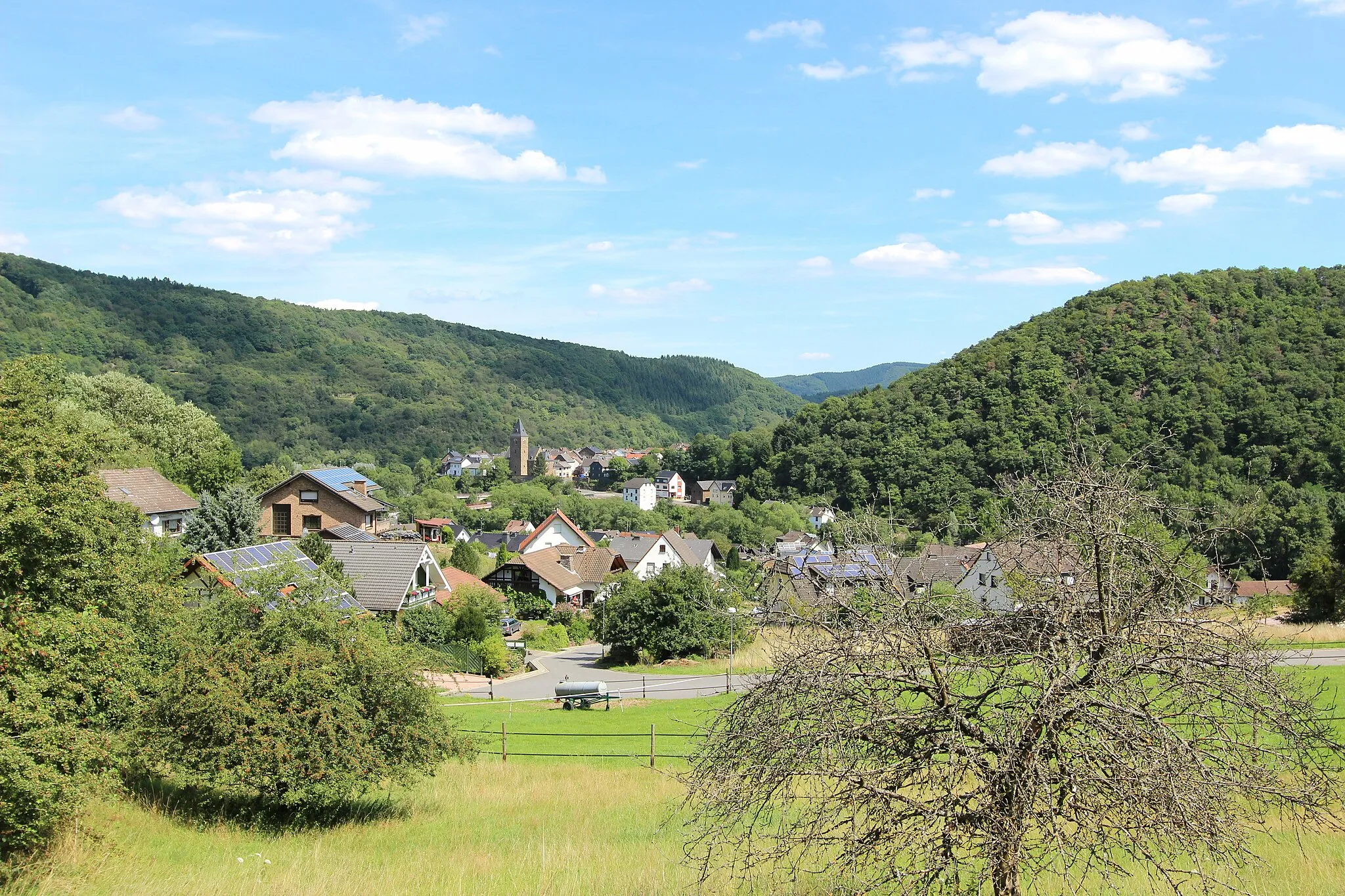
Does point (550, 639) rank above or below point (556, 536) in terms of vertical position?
below

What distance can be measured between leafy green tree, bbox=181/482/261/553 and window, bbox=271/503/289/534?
1127 centimetres

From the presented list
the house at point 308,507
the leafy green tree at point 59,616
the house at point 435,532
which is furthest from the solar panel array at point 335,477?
the leafy green tree at point 59,616

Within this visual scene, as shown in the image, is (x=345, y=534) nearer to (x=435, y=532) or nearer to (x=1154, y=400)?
(x=435, y=532)

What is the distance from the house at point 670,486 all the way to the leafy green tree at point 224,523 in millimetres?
102806

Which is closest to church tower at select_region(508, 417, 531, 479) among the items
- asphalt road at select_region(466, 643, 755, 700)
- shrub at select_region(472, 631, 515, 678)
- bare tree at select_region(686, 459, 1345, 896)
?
asphalt road at select_region(466, 643, 755, 700)

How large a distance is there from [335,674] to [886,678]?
948cm

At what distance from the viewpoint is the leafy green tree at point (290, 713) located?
1166 centimetres

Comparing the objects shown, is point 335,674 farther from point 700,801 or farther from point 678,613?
point 678,613

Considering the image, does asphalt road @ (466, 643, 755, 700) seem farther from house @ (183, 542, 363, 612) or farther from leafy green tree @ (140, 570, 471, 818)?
leafy green tree @ (140, 570, 471, 818)

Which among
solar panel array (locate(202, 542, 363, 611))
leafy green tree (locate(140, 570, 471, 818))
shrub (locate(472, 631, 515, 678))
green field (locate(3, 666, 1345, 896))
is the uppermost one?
solar panel array (locate(202, 542, 363, 611))

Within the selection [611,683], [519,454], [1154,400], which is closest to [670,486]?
[519,454]

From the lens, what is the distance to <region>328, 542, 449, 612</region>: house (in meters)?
35.0

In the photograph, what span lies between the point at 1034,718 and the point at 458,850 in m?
8.12

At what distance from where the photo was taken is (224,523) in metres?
37.7
